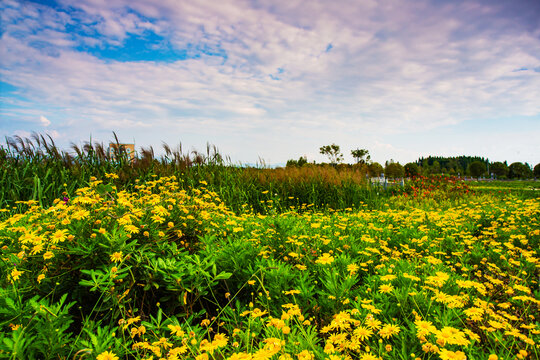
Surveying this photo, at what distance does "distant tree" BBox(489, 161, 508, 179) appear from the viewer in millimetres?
80500

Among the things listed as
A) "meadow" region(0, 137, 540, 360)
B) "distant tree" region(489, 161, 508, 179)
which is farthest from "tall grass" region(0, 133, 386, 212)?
"distant tree" region(489, 161, 508, 179)

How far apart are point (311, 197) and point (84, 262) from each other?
252 inches

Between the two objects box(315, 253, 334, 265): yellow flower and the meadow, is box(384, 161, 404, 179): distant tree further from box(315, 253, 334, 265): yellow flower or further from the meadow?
box(315, 253, 334, 265): yellow flower

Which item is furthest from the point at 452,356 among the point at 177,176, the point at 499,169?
the point at 499,169

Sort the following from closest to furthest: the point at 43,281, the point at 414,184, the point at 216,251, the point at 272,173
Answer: the point at 43,281
the point at 216,251
the point at 272,173
the point at 414,184

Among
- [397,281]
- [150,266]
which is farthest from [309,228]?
[150,266]

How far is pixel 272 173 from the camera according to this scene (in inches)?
335

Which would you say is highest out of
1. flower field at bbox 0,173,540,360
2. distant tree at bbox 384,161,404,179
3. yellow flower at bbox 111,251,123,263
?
distant tree at bbox 384,161,404,179

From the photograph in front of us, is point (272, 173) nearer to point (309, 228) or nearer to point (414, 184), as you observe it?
point (309, 228)

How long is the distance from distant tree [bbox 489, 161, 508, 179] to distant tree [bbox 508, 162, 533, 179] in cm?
161

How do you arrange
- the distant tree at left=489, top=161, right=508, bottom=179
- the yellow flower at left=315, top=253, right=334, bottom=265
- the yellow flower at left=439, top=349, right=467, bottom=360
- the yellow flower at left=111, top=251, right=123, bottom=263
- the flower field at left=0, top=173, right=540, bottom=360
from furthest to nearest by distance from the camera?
the distant tree at left=489, top=161, right=508, bottom=179 → the yellow flower at left=315, top=253, right=334, bottom=265 → the yellow flower at left=111, top=251, right=123, bottom=263 → the flower field at left=0, top=173, right=540, bottom=360 → the yellow flower at left=439, top=349, right=467, bottom=360

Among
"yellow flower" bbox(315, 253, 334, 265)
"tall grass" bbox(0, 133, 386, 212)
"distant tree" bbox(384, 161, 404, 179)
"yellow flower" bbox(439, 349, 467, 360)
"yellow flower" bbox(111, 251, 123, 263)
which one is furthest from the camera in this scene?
"distant tree" bbox(384, 161, 404, 179)

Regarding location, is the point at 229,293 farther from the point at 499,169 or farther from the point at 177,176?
the point at 499,169

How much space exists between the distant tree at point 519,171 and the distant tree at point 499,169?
161 cm
